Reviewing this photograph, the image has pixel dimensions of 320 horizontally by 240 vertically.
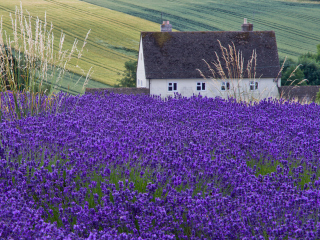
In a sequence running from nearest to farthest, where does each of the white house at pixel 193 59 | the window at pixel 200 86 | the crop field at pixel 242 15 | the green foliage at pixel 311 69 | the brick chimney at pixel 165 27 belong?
the white house at pixel 193 59
the window at pixel 200 86
the brick chimney at pixel 165 27
the green foliage at pixel 311 69
the crop field at pixel 242 15

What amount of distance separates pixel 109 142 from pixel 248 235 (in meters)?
1.61

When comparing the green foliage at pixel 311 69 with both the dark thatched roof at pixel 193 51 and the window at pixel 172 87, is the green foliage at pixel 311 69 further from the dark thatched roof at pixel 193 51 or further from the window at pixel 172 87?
the window at pixel 172 87

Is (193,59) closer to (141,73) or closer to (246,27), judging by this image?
(141,73)

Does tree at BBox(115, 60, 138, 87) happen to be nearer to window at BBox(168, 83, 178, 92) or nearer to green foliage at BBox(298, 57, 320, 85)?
window at BBox(168, 83, 178, 92)

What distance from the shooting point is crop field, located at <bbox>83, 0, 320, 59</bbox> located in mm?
43531

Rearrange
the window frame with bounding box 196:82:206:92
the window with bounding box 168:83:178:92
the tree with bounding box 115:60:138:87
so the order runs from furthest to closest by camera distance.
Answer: the tree with bounding box 115:60:138:87 < the window frame with bounding box 196:82:206:92 < the window with bounding box 168:83:178:92

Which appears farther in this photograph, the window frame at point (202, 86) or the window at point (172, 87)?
the window frame at point (202, 86)

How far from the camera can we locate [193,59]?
26500 mm

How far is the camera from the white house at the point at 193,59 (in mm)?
25953

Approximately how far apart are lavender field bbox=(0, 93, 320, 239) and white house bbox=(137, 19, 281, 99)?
2115 centimetres

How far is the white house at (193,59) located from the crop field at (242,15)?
14.1m

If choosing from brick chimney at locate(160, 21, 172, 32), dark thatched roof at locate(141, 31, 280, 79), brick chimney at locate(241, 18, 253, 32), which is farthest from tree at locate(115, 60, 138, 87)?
brick chimney at locate(241, 18, 253, 32)

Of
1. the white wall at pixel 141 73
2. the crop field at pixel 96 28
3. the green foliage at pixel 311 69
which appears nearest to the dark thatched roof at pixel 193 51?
the white wall at pixel 141 73

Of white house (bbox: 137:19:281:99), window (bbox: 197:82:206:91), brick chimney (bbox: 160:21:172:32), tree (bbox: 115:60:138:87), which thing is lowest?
tree (bbox: 115:60:138:87)
